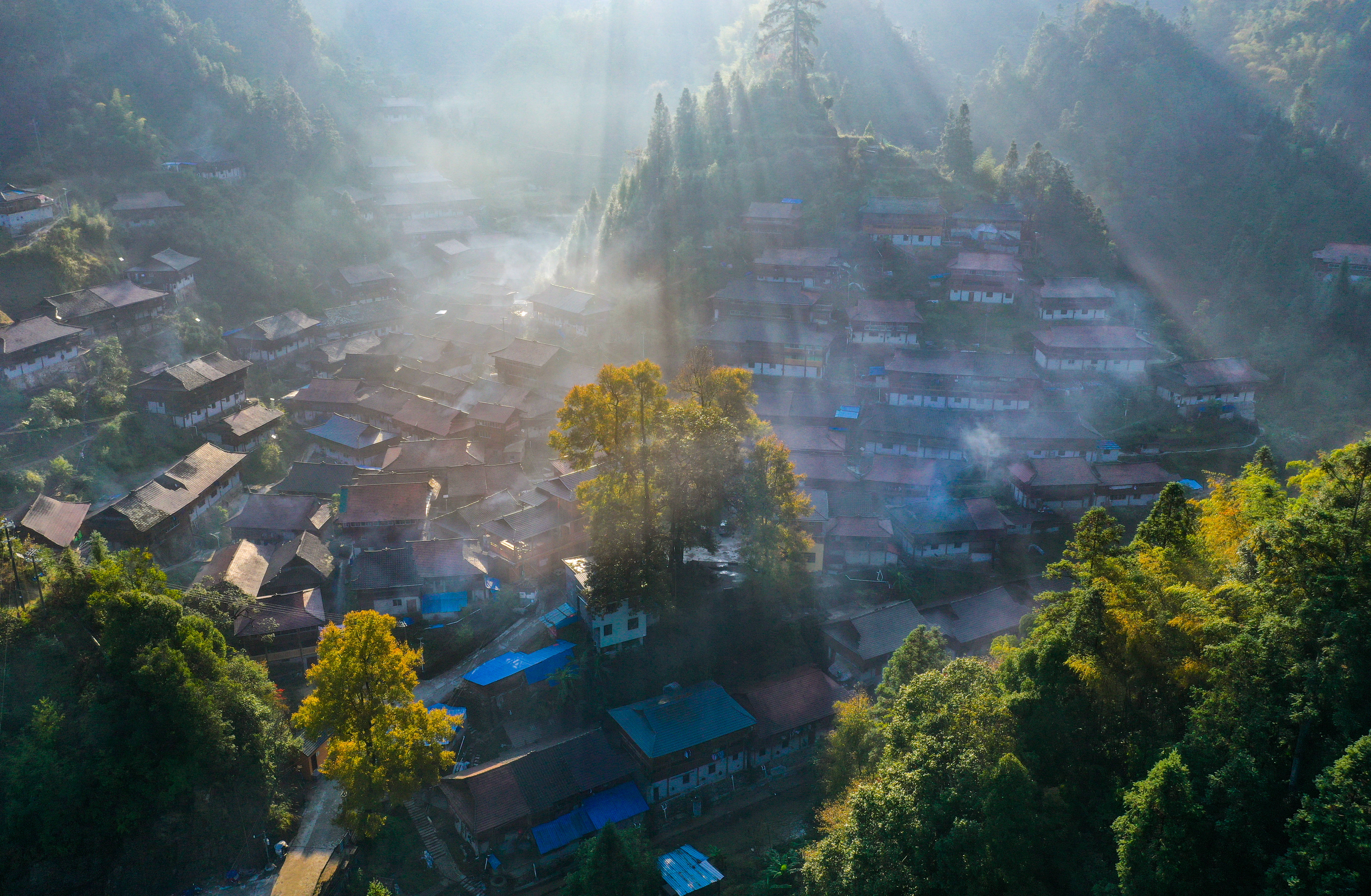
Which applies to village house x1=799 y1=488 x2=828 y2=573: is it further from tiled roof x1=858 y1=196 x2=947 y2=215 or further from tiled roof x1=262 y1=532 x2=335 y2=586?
tiled roof x1=858 y1=196 x2=947 y2=215

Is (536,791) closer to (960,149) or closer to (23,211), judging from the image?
(23,211)

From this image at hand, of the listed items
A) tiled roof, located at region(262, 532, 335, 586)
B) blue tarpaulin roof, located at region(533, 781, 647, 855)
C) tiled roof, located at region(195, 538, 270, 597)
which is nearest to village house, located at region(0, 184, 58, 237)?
tiled roof, located at region(195, 538, 270, 597)

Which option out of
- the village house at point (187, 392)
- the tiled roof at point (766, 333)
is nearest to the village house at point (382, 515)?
the village house at point (187, 392)

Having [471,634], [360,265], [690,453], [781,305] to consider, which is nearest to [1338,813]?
[690,453]

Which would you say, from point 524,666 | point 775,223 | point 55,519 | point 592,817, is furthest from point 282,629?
point 775,223

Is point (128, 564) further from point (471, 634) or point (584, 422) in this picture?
point (584, 422)

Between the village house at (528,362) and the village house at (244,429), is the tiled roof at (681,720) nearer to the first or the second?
the village house at (528,362)
